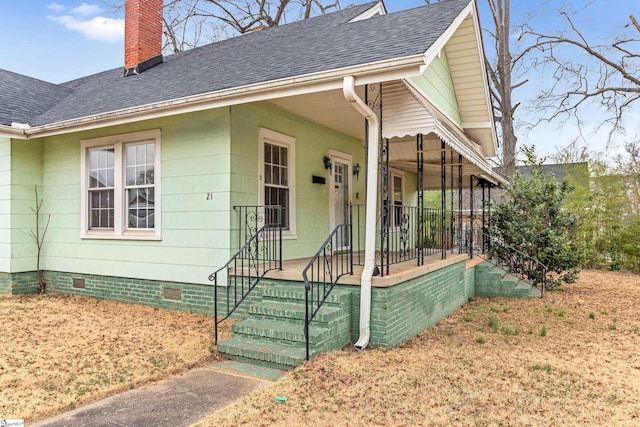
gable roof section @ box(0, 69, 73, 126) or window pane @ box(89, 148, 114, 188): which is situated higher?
gable roof section @ box(0, 69, 73, 126)

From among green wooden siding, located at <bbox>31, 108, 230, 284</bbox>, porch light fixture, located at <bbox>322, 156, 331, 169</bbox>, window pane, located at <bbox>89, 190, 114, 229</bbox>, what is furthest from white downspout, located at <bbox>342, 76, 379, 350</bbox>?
window pane, located at <bbox>89, 190, 114, 229</bbox>

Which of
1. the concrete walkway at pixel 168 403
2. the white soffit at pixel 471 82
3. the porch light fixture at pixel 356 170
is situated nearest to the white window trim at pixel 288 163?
the porch light fixture at pixel 356 170

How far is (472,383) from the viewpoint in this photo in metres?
3.95

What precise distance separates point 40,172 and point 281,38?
533 centimetres

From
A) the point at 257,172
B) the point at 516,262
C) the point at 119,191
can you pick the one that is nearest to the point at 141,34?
the point at 119,191

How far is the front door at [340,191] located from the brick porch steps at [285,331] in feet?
11.9

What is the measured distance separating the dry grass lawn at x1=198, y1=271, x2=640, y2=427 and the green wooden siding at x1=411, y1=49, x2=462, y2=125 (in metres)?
4.09

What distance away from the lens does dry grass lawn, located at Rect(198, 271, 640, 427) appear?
10.8 feet

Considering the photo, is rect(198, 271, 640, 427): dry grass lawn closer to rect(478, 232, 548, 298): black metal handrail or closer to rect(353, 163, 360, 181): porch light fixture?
rect(478, 232, 548, 298): black metal handrail

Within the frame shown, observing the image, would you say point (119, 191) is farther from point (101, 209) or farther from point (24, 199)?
point (24, 199)

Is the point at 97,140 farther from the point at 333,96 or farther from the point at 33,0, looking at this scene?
the point at 33,0

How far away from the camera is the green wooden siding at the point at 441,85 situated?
25.1 feet

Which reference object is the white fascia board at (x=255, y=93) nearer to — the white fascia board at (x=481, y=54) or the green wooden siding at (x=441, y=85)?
the green wooden siding at (x=441, y=85)

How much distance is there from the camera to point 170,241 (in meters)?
6.91
